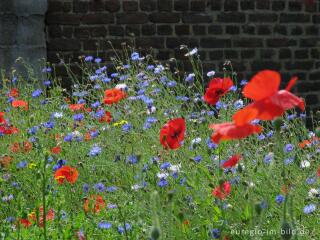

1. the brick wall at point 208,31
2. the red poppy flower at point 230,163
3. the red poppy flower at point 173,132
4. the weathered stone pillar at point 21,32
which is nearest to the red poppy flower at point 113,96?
the red poppy flower at point 173,132

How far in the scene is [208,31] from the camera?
849 centimetres

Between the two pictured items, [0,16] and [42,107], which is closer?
[42,107]

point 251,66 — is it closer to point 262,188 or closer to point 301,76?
point 301,76

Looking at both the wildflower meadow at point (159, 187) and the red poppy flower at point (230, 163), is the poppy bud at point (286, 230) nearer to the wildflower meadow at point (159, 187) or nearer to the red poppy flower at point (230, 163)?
the red poppy flower at point (230, 163)

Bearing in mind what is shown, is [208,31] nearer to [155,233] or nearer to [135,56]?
[135,56]

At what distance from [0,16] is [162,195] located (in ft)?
14.6

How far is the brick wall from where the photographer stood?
26.2 feet

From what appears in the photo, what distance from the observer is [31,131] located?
167 inches

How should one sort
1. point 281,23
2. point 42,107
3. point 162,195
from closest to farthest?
point 162,195 → point 42,107 → point 281,23

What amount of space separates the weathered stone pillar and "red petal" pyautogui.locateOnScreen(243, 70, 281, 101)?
6.00m

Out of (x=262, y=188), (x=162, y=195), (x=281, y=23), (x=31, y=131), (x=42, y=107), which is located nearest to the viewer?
(x=262, y=188)

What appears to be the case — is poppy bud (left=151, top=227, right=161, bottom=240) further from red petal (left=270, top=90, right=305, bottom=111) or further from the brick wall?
the brick wall

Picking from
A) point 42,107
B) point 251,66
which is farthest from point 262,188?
point 251,66

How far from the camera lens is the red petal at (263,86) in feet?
5.92
